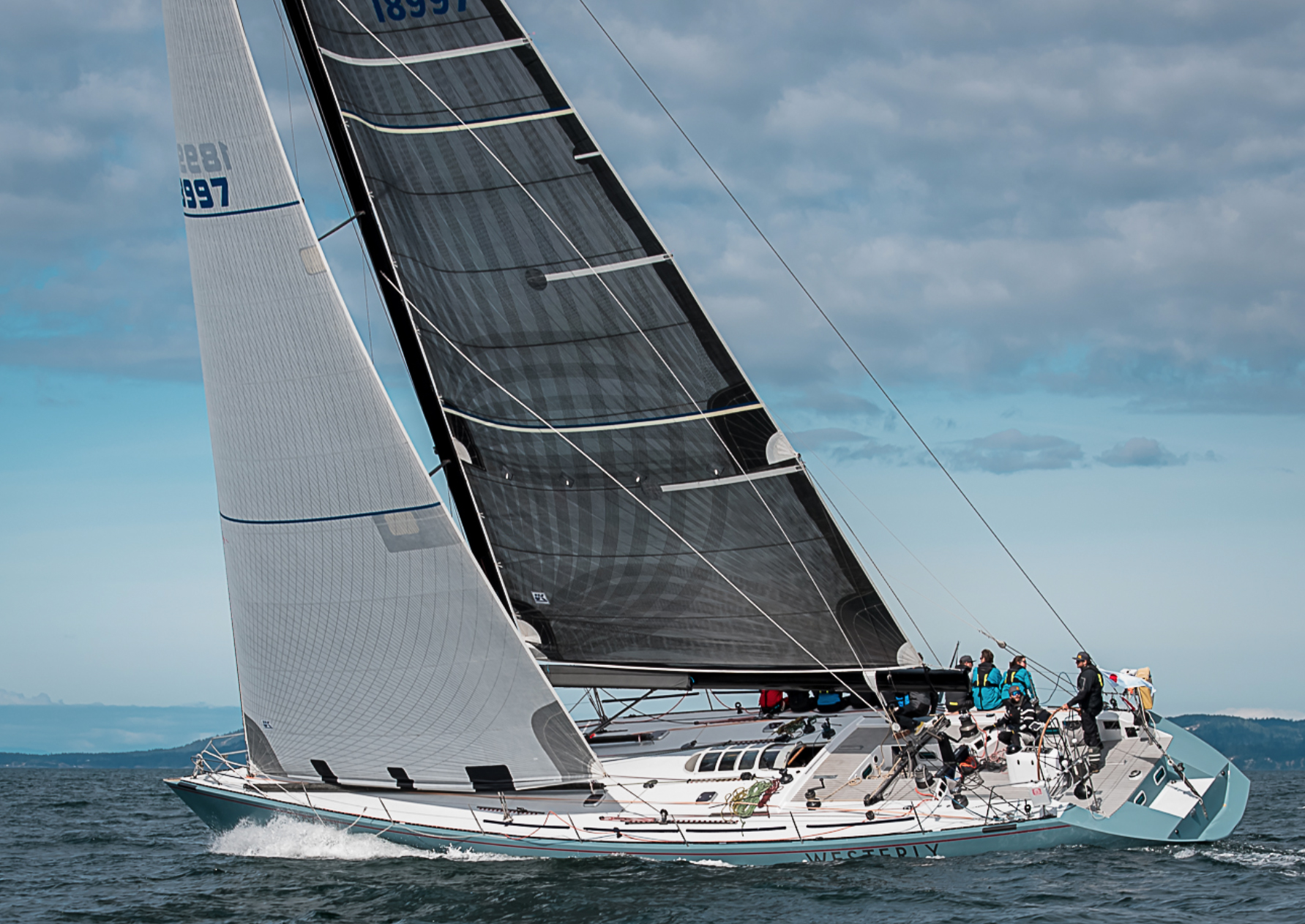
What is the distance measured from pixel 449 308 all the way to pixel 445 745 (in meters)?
5.21

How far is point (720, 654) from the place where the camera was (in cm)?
1477

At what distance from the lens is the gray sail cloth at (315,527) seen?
13.0 m

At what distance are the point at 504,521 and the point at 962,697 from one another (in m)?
5.91

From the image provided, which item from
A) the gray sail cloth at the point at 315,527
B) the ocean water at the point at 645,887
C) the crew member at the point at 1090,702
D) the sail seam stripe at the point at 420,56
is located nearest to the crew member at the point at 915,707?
the crew member at the point at 1090,702

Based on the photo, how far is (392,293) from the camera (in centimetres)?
1479

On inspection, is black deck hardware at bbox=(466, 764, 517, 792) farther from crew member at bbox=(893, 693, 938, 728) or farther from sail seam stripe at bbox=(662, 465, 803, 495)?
crew member at bbox=(893, 693, 938, 728)

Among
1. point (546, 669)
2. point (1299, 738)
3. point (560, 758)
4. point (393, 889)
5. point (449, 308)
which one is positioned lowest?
point (1299, 738)

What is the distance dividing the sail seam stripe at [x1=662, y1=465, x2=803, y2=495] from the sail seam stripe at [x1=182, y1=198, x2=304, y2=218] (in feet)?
17.7

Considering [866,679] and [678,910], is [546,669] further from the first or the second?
[678,910]

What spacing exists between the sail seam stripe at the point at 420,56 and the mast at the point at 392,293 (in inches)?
10.0

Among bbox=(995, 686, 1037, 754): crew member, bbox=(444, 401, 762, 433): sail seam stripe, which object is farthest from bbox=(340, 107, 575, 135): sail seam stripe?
bbox=(995, 686, 1037, 754): crew member

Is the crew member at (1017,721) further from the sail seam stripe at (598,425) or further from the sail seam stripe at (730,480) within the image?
the sail seam stripe at (598,425)

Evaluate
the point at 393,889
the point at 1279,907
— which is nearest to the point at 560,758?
the point at 393,889

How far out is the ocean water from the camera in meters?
10.2
